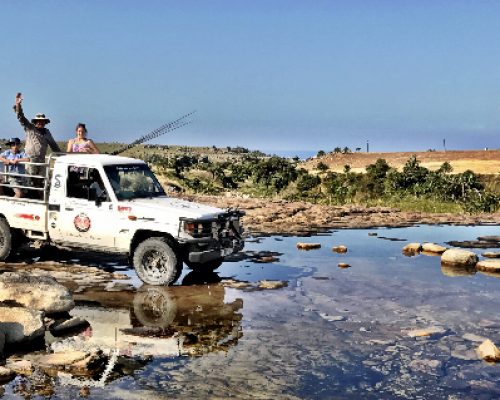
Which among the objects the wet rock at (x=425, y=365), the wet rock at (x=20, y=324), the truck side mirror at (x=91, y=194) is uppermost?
the truck side mirror at (x=91, y=194)

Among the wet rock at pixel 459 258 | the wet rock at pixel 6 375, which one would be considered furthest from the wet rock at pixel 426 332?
the wet rock at pixel 459 258

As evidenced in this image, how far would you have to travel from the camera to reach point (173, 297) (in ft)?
34.0

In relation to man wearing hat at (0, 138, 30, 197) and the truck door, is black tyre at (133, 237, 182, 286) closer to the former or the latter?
the truck door

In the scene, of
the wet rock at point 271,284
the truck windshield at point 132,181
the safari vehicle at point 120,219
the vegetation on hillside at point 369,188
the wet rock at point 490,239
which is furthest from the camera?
the vegetation on hillside at point 369,188

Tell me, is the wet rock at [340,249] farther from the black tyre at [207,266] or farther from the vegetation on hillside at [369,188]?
the vegetation on hillside at [369,188]

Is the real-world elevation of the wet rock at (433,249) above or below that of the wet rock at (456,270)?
above

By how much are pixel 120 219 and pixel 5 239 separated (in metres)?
2.96

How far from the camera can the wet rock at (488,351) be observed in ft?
24.3

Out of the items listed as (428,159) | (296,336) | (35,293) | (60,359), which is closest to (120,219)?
(35,293)

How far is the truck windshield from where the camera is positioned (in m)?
11.8

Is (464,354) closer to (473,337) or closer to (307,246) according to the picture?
(473,337)

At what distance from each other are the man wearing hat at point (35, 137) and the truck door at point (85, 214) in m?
1.69

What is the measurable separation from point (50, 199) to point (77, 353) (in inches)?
222

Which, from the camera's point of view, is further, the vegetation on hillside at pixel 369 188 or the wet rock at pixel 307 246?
the vegetation on hillside at pixel 369 188
